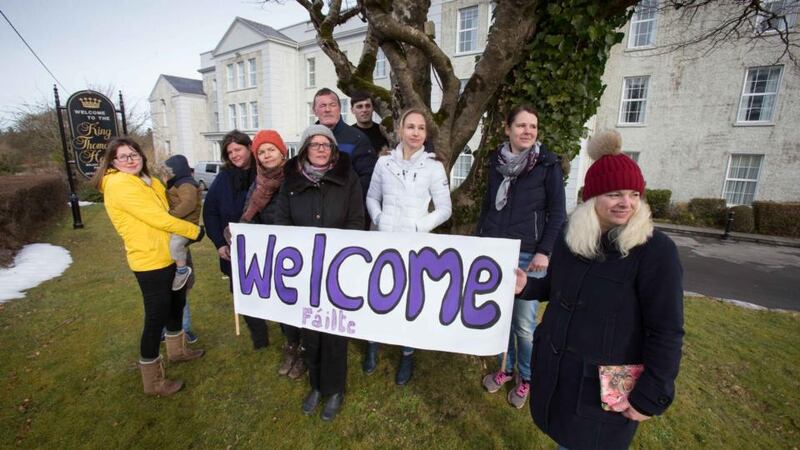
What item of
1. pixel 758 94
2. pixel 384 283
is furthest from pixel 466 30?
pixel 384 283

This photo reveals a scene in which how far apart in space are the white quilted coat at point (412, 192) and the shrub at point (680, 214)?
1617 cm

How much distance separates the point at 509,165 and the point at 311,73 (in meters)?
27.4

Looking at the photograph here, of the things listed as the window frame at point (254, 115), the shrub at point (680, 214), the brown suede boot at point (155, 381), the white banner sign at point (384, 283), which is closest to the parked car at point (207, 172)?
the window frame at point (254, 115)

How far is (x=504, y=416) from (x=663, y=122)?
17.2 meters

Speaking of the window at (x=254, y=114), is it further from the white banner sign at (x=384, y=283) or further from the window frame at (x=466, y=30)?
the white banner sign at (x=384, y=283)

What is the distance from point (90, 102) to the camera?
30.3 ft

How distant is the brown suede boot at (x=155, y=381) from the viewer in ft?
9.64

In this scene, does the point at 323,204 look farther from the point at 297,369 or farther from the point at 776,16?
the point at 776,16

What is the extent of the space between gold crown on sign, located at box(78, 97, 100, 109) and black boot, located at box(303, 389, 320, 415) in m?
10.9

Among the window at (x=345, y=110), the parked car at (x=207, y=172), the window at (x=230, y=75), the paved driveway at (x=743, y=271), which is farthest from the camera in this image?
the window at (x=230, y=75)

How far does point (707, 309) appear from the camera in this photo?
511cm

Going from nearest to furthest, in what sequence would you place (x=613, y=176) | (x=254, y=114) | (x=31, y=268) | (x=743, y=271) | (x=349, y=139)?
(x=613, y=176) < (x=349, y=139) < (x=31, y=268) < (x=743, y=271) < (x=254, y=114)

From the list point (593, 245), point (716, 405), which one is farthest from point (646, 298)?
point (716, 405)

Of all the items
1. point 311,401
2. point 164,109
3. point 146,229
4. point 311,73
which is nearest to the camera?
point 146,229
